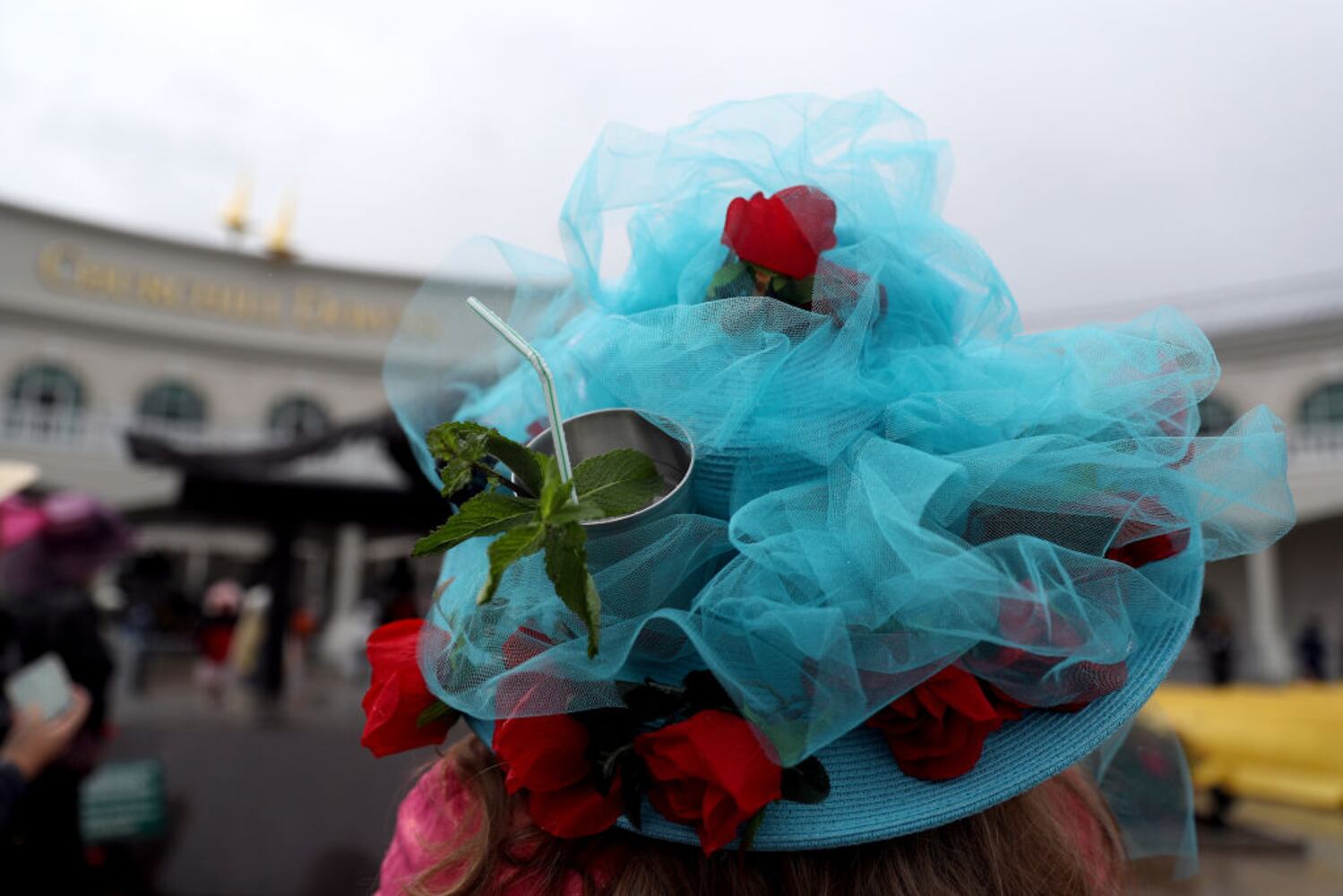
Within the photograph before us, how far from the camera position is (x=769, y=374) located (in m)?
0.93

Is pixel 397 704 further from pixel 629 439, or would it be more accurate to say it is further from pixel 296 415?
pixel 296 415

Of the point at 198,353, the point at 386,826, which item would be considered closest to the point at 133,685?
the point at 386,826

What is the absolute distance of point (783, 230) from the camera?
38.6 inches

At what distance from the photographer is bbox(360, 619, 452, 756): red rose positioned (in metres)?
0.97

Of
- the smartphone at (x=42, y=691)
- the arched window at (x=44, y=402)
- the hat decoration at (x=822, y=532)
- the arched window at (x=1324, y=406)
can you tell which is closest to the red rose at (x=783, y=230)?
the hat decoration at (x=822, y=532)

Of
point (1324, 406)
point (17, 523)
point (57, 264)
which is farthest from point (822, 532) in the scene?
point (57, 264)

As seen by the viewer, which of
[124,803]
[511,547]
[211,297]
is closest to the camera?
[511,547]

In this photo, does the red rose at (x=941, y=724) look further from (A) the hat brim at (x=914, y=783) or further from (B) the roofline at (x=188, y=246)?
(B) the roofline at (x=188, y=246)

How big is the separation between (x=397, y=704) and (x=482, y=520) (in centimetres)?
30

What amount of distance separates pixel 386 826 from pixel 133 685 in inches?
290

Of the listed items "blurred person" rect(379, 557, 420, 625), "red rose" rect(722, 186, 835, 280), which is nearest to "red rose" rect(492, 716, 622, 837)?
"red rose" rect(722, 186, 835, 280)

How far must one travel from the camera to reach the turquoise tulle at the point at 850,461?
32.6 inches

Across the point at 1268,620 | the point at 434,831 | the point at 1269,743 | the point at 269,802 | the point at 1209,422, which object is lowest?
the point at 1268,620

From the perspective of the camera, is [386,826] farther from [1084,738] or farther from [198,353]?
[198,353]
